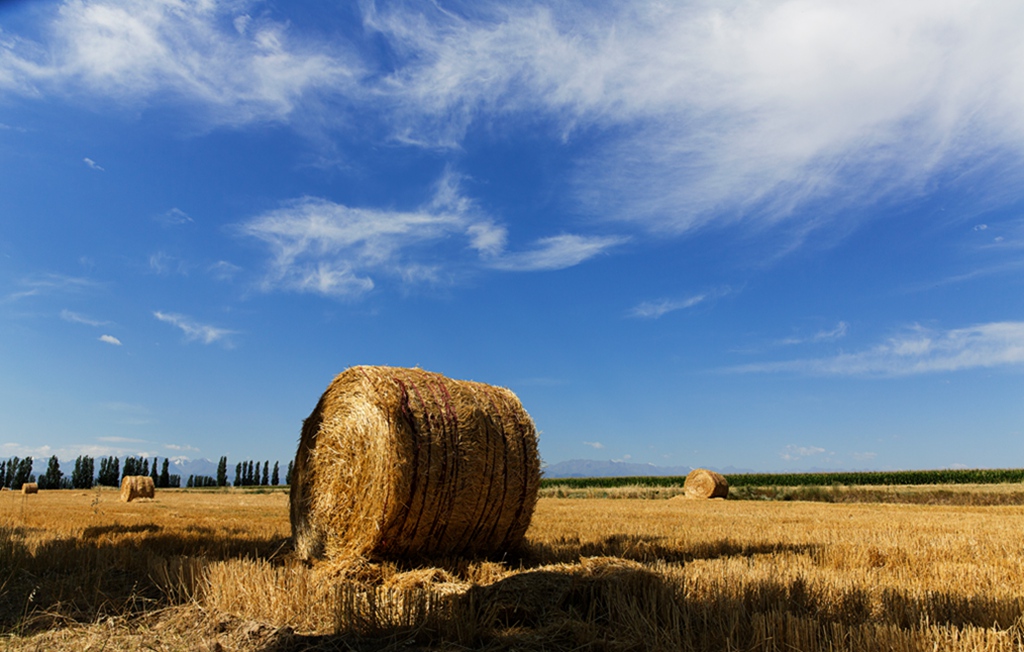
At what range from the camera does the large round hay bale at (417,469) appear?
22.6 ft

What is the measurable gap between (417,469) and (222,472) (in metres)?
86.2

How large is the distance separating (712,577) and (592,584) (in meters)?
1.10

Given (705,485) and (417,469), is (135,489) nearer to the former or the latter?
(705,485)

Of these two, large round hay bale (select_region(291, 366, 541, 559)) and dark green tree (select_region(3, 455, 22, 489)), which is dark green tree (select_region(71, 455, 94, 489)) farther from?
large round hay bale (select_region(291, 366, 541, 559))

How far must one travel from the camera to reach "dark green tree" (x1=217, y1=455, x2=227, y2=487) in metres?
81.3

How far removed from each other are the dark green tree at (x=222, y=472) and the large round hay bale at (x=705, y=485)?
68.0 meters

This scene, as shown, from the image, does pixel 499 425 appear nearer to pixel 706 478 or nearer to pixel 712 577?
pixel 712 577

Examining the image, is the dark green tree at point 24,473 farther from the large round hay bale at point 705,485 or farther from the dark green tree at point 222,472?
the large round hay bale at point 705,485

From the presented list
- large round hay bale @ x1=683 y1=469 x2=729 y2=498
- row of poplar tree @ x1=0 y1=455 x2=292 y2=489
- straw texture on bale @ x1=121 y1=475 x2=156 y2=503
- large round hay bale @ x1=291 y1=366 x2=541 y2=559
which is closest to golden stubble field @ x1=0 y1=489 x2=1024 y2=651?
large round hay bale @ x1=291 y1=366 x2=541 y2=559

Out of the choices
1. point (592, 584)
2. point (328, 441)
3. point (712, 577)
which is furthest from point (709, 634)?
point (328, 441)

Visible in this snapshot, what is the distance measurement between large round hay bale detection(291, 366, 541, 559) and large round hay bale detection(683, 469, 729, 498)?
2208cm

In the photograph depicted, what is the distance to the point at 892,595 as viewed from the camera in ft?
15.3

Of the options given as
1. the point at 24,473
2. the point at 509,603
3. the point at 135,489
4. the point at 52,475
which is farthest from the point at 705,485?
the point at 24,473

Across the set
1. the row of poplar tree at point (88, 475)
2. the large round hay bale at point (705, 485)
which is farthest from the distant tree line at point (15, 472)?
the large round hay bale at point (705, 485)
